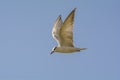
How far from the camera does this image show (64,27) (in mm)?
20875

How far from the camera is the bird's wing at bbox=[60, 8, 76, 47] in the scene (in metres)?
20.3

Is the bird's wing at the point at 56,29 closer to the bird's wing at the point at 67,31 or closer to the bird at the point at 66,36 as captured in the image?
the bird at the point at 66,36

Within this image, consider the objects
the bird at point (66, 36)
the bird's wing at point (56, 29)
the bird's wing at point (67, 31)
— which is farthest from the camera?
the bird's wing at point (56, 29)

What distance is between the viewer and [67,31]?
2089 centimetres

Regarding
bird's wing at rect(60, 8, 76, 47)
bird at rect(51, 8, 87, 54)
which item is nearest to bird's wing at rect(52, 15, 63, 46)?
bird at rect(51, 8, 87, 54)

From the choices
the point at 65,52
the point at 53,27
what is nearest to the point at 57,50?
the point at 65,52

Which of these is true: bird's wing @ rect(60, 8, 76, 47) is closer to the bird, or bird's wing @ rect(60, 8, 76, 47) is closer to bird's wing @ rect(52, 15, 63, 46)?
the bird

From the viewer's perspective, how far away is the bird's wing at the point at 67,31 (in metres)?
20.3

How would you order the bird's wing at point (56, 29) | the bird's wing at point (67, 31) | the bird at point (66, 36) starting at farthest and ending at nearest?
the bird's wing at point (56, 29), the bird at point (66, 36), the bird's wing at point (67, 31)

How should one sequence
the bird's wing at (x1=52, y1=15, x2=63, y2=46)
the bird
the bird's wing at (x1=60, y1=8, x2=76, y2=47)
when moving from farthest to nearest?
the bird's wing at (x1=52, y1=15, x2=63, y2=46), the bird, the bird's wing at (x1=60, y1=8, x2=76, y2=47)

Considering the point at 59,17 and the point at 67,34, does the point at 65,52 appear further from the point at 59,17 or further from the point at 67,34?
the point at 59,17

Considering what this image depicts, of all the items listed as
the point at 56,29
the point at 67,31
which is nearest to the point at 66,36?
the point at 67,31

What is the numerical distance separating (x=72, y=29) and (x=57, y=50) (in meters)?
1.78

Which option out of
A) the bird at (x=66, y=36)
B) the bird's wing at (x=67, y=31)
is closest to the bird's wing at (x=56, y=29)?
the bird at (x=66, y=36)
